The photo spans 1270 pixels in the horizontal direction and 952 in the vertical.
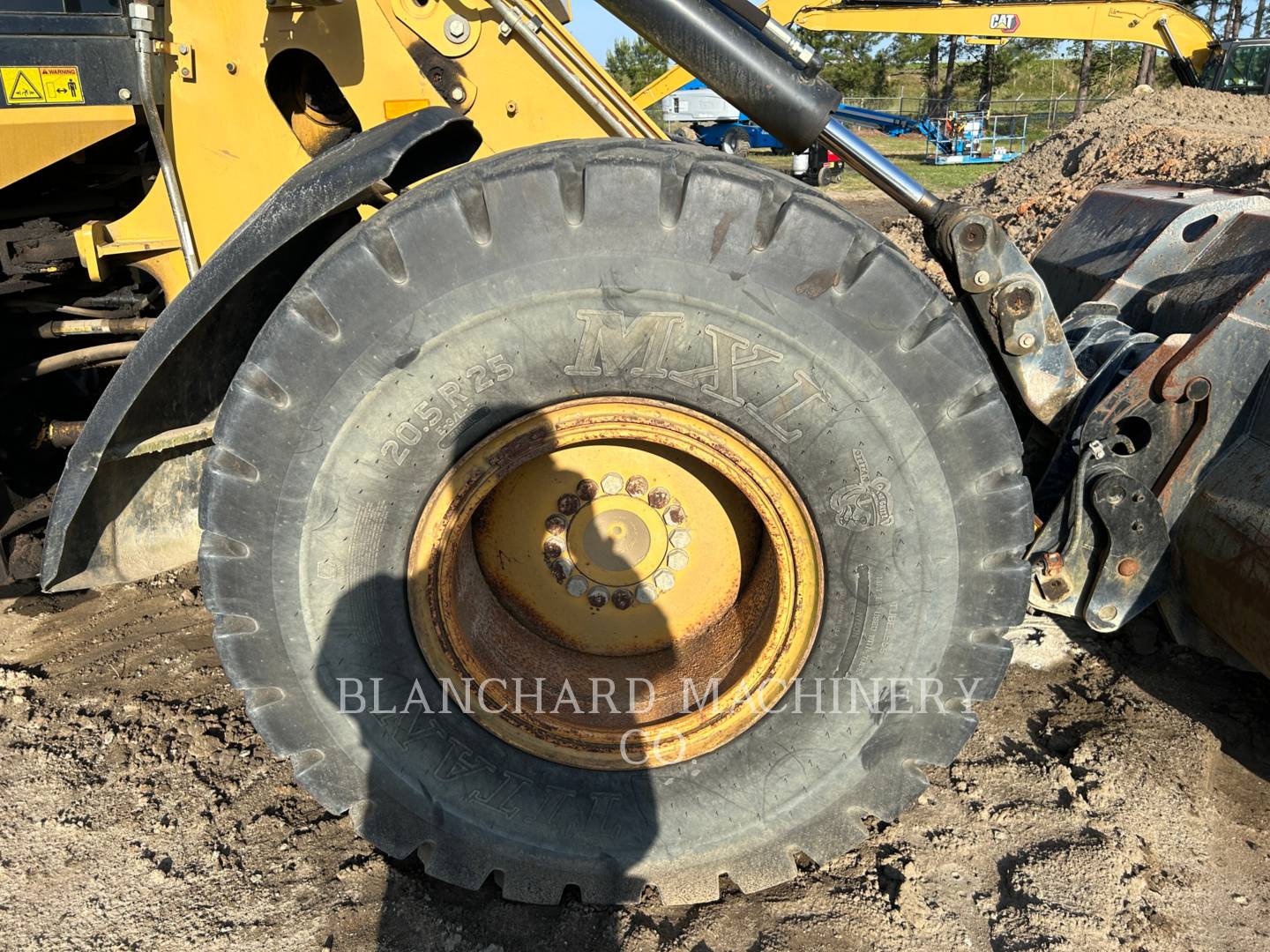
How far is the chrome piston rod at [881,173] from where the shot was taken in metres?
2.41

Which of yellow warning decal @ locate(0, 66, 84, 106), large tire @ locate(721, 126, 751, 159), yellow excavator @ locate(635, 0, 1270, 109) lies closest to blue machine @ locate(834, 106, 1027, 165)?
large tire @ locate(721, 126, 751, 159)

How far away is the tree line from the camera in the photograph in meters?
29.8

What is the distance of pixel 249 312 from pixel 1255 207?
3.41 meters

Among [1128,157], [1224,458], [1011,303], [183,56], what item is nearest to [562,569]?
[1011,303]

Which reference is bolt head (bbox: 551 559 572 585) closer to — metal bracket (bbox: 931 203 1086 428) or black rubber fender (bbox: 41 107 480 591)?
black rubber fender (bbox: 41 107 480 591)

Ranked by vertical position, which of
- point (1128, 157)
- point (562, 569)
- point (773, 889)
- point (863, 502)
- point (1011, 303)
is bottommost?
point (773, 889)

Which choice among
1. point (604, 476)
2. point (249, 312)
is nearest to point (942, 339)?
point (604, 476)

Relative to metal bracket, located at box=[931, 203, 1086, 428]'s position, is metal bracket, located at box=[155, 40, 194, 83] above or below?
above

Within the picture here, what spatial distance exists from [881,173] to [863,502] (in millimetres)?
1105

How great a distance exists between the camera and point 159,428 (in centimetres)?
237

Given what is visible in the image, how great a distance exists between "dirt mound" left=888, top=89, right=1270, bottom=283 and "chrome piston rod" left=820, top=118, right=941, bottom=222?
408 centimetres

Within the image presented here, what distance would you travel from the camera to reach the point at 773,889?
2.30 metres

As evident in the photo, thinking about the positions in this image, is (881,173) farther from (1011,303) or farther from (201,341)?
(201,341)

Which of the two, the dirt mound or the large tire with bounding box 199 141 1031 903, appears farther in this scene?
the dirt mound
